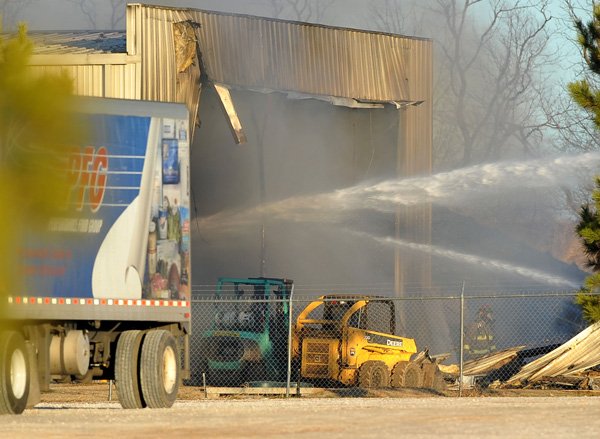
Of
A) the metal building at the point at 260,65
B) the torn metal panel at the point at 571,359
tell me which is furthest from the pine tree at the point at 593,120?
the metal building at the point at 260,65

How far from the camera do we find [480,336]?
111 feet

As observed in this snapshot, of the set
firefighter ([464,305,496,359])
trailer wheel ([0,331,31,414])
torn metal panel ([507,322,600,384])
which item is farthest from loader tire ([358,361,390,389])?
trailer wheel ([0,331,31,414])

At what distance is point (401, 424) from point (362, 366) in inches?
425

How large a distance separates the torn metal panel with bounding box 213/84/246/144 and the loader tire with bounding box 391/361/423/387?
7172 mm

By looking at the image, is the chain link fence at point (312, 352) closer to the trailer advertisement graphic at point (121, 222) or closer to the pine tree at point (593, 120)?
the pine tree at point (593, 120)

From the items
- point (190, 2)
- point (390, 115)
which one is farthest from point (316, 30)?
point (190, 2)

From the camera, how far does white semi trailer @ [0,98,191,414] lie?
1479cm

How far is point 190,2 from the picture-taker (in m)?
38.0

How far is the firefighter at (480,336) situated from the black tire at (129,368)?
58.9 feet

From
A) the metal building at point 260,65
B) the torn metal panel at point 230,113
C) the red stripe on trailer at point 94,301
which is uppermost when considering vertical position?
the metal building at point 260,65

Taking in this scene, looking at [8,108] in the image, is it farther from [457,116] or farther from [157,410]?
[457,116]

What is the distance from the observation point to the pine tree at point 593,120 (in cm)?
2045

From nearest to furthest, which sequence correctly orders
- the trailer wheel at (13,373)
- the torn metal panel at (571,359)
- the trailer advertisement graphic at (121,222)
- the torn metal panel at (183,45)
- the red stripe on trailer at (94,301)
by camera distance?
the trailer wheel at (13,373) < the red stripe on trailer at (94,301) < the trailer advertisement graphic at (121,222) < the torn metal panel at (571,359) < the torn metal panel at (183,45)

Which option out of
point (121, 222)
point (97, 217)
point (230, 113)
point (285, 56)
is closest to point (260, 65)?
point (285, 56)
